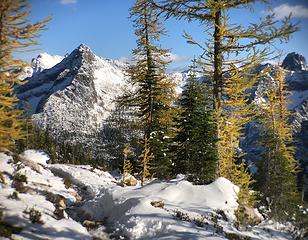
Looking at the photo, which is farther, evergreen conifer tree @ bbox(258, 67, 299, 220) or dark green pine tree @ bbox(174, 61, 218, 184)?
evergreen conifer tree @ bbox(258, 67, 299, 220)

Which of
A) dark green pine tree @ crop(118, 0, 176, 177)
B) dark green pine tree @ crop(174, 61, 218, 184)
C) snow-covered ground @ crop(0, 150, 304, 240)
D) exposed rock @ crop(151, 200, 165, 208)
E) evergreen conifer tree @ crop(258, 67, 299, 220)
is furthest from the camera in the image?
evergreen conifer tree @ crop(258, 67, 299, 220)

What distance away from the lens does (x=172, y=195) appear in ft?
39.5

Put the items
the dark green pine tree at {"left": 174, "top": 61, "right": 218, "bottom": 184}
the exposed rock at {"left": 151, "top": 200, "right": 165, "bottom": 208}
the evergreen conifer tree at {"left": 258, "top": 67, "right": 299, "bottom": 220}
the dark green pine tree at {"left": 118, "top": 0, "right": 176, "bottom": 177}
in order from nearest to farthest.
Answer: the exposed rock at {"left": 151, "top": 200, "right": 165, "bottom": 208}
the dark green pine tree at {"left": 174, "top": 61, "right": 218, "bottom": 184}
the dark green pine tree at {"left": 118, "top": 0, "right": 176, "bottom": 177}
the evergreen conifer tree at {"left": 258, "top": 67, "right": 299, "bottom": 220}

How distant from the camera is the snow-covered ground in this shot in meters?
9.17

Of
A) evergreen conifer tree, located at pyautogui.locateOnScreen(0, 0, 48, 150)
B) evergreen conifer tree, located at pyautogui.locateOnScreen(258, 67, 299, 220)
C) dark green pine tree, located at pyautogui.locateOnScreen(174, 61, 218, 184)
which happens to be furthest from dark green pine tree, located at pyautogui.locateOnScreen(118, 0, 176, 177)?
evergreen conifer tree, located at pyautogui.locateOnScreen(0, 0, 48, 150)

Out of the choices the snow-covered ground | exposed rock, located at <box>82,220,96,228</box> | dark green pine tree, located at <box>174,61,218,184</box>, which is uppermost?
dark green pine tree, located at <box>174,61,218,184</box>

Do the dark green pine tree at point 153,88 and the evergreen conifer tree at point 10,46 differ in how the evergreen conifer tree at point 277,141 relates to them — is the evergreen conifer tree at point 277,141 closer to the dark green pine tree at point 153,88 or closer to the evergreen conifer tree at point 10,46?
the dark green pine tree at point 153,88

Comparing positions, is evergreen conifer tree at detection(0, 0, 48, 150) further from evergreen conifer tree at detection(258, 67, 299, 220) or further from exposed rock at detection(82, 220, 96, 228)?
evergreen conifer tree at detection(258, 67, 299, 220)

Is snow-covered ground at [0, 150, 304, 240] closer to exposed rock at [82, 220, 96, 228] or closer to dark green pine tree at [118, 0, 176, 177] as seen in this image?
exposed rock at [82, 220, 96, 228]

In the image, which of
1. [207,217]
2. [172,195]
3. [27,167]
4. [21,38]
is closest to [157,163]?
[27,167]

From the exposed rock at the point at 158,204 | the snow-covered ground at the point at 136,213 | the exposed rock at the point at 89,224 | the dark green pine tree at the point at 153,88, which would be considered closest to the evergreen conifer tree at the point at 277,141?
the dark green pine tree at the point at 153,88

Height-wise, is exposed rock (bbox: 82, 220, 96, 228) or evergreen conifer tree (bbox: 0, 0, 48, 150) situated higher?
evergreen conifer tree (bbox: 0, 0, 48, 150)

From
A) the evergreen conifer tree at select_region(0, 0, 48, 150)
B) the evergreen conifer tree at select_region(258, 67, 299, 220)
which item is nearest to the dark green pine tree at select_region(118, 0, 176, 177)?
the evergreen conifer tree at select_region(258, 67, 299, 220)

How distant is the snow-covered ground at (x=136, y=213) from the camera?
917 cm
